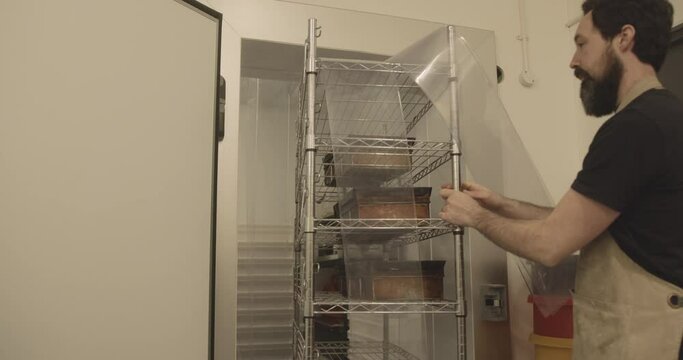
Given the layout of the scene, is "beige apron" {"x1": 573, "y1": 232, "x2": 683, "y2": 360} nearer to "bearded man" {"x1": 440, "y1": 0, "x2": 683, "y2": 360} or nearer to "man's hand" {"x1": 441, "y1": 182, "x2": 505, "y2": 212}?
"bearded man" {"x1": 440, "y1": 0, "x2": 683, "y2": 360}

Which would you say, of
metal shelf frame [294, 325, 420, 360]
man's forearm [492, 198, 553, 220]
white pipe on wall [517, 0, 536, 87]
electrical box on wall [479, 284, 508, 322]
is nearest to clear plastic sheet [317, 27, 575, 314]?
man's forearm [492, 198, 553, 220]

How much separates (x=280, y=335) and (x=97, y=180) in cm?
140

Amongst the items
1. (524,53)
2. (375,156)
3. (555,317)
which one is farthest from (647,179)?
(524,53)

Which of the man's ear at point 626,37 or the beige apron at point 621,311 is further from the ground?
the man's ear at point 626,37

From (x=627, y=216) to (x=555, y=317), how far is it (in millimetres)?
569

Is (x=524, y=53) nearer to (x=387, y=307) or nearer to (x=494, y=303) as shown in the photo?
(x=494, y=303)

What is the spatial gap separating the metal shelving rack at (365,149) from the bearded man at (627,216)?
1.21ft

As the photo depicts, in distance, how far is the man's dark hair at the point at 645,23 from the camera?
4.04 feet

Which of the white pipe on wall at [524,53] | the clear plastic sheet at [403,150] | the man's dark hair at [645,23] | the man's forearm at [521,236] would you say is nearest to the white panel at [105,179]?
the clear plastic sheet at [403,150]

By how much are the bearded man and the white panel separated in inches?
35.5

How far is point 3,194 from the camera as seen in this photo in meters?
1.13

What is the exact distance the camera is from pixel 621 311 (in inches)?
44.6

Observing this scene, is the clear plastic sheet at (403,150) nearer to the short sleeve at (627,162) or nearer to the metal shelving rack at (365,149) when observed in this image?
the metal shelving rack at (365,149)

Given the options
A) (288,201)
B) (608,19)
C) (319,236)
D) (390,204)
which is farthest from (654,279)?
(288,201)
